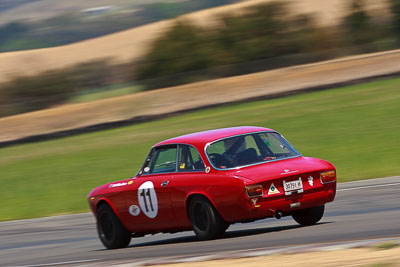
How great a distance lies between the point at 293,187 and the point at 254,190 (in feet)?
1.82

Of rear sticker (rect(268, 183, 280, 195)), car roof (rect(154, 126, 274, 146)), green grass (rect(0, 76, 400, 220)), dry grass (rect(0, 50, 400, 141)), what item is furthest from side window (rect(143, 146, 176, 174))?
dry grass (rect(0, 50, 400, 141))

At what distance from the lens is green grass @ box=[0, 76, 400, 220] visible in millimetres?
19234

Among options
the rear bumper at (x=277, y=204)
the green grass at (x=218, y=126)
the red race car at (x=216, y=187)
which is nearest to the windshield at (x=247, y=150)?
the red race car at (x=216, y=187)

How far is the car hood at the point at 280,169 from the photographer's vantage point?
8859 mm

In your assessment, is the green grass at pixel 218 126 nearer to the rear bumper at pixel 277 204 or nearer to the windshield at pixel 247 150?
the windshield at pixel 247 150

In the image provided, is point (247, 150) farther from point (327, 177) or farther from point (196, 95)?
point (196, 95)

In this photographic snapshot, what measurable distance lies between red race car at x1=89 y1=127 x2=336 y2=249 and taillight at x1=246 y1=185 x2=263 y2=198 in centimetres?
1

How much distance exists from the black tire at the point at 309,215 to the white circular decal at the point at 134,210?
2019mm

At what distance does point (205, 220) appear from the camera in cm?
929

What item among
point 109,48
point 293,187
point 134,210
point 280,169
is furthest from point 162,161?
point 109,48

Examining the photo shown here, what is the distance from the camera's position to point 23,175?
998 inches

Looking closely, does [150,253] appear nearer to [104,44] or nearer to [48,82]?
[48,82]

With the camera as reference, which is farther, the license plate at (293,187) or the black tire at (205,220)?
the black tire at (205,220)

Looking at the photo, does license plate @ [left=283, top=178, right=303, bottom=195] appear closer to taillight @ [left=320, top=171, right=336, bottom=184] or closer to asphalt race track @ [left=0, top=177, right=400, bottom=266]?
taillight @ [left=320, top=171, right=336, bottom=184]
